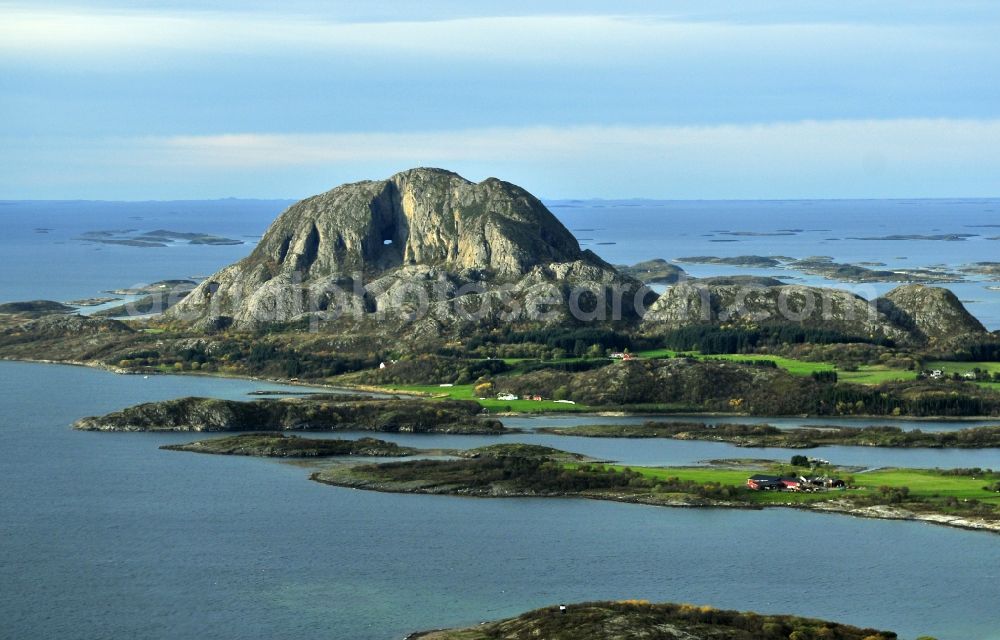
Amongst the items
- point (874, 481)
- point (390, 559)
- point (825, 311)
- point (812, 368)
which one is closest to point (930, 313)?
point (825, 311)

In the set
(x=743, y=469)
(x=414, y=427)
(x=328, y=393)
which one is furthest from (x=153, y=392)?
(x=743, y=469)

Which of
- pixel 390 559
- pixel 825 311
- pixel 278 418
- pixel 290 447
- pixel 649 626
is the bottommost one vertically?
pixel 390 559

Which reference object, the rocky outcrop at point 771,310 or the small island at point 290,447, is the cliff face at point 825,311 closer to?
the rocky outcrop at point 771,310

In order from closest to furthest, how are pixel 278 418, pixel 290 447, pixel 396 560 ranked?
pixel 396 560 < pixel 290 447 < pixel 278 418

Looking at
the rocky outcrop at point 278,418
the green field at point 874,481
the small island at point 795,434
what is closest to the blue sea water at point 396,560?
the green field at point 874,481

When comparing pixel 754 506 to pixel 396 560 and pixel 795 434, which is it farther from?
pixel 795 434

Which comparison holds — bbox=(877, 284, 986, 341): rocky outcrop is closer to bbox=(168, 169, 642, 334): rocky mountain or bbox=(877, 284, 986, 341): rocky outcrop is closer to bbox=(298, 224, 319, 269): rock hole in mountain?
bbox=(168, 169, 642, 334): rocky mountain

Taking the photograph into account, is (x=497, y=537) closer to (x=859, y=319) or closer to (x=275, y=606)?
(x=275, y=606)
